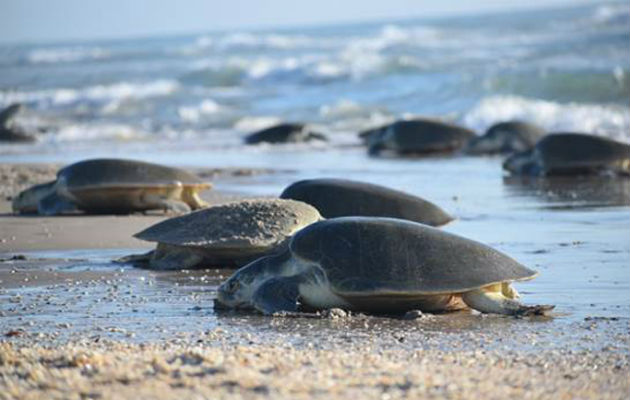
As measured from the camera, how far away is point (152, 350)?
17.6 ft

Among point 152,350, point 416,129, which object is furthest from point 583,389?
point 416,129

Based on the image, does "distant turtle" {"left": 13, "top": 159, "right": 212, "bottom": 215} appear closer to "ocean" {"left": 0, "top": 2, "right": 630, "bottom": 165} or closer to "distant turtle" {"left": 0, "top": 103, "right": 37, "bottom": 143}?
"ocean" {"left": 0, "top": 2, "right": 630, "bottom": 165}

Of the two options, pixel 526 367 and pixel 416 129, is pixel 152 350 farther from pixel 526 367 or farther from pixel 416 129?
pixel 416 129

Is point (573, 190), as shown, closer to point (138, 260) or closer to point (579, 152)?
point (579, 152)

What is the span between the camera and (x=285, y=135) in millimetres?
21344

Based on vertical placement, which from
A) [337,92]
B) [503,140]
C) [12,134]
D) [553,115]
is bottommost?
[503,140]

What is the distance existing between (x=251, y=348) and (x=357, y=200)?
4.04m

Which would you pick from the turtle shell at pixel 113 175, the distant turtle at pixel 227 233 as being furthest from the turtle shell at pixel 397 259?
the turtle shell at pixel 113 175

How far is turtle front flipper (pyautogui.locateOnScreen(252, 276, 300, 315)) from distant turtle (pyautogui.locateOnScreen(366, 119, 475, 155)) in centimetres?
1216

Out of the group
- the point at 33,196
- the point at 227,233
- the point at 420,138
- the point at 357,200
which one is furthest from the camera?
the point at 420,138

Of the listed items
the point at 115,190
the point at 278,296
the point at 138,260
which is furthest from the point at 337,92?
the point at 278,296

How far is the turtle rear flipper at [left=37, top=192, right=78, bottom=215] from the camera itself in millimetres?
10961

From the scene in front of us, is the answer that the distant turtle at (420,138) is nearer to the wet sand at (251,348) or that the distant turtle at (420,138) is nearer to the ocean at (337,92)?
the ocean at (337,92)

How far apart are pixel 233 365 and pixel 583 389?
1247 millimetres
